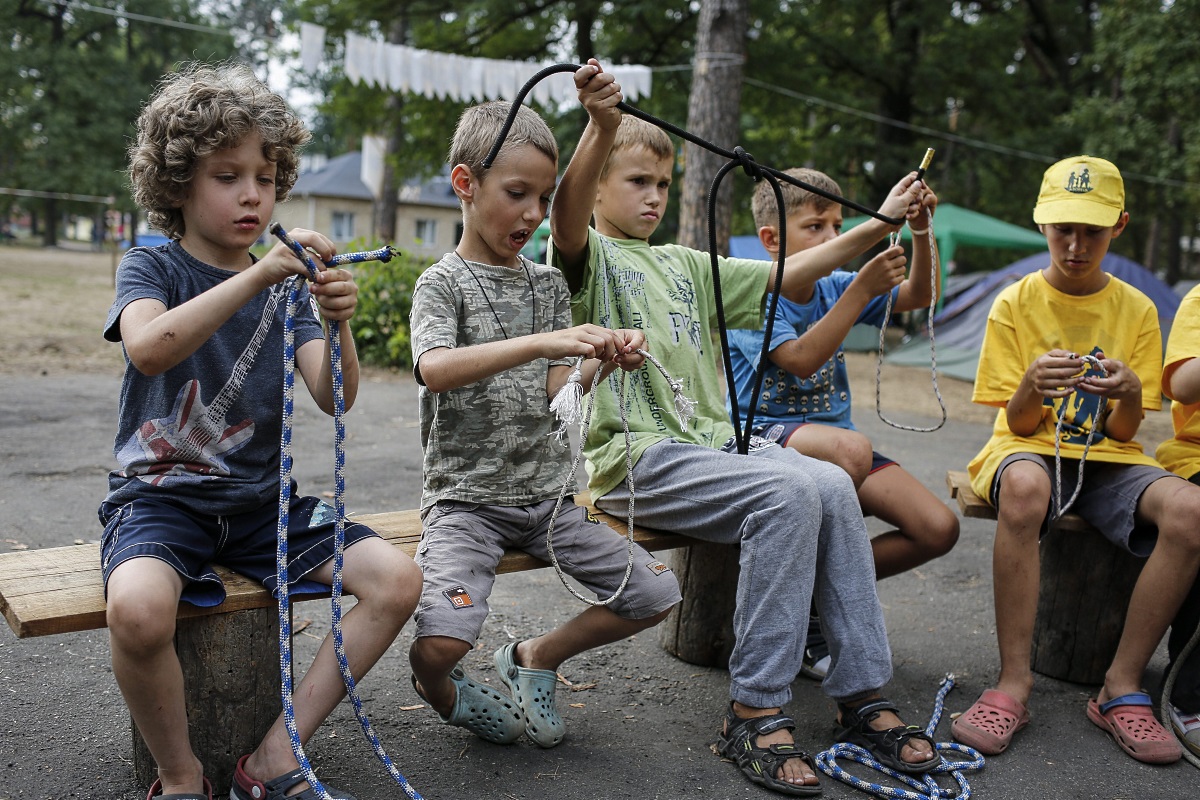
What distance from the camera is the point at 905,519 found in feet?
10.6

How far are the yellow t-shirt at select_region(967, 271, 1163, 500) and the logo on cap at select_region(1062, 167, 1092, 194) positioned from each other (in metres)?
0.34

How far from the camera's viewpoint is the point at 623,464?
118 inches

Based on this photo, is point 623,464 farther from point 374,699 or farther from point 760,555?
point 374,699

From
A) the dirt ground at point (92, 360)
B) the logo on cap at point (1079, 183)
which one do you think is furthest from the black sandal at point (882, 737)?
the dirt ground at point (92, 360)

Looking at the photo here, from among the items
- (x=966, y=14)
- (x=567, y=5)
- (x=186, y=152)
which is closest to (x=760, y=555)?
(x=186, y=152)

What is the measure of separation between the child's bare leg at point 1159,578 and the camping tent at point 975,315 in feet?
32.9

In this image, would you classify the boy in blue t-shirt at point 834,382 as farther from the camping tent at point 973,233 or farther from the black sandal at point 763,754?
the camping tent at point 973,233

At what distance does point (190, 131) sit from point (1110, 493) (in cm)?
290

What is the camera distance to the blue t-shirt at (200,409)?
7.40 ft

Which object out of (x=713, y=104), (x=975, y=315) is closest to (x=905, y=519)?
(x=713, y=104)

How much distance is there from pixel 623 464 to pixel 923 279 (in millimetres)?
1238

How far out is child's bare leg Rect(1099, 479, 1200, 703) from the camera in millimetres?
2955

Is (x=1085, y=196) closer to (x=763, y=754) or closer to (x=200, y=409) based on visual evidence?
(x=763, y=754)

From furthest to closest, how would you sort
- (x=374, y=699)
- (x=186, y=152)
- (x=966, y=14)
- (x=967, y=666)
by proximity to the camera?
1. (x=966, y=14)
2. (x=967, y=666)
3. (x=374, y=699)
4. (x=186, y=152)
